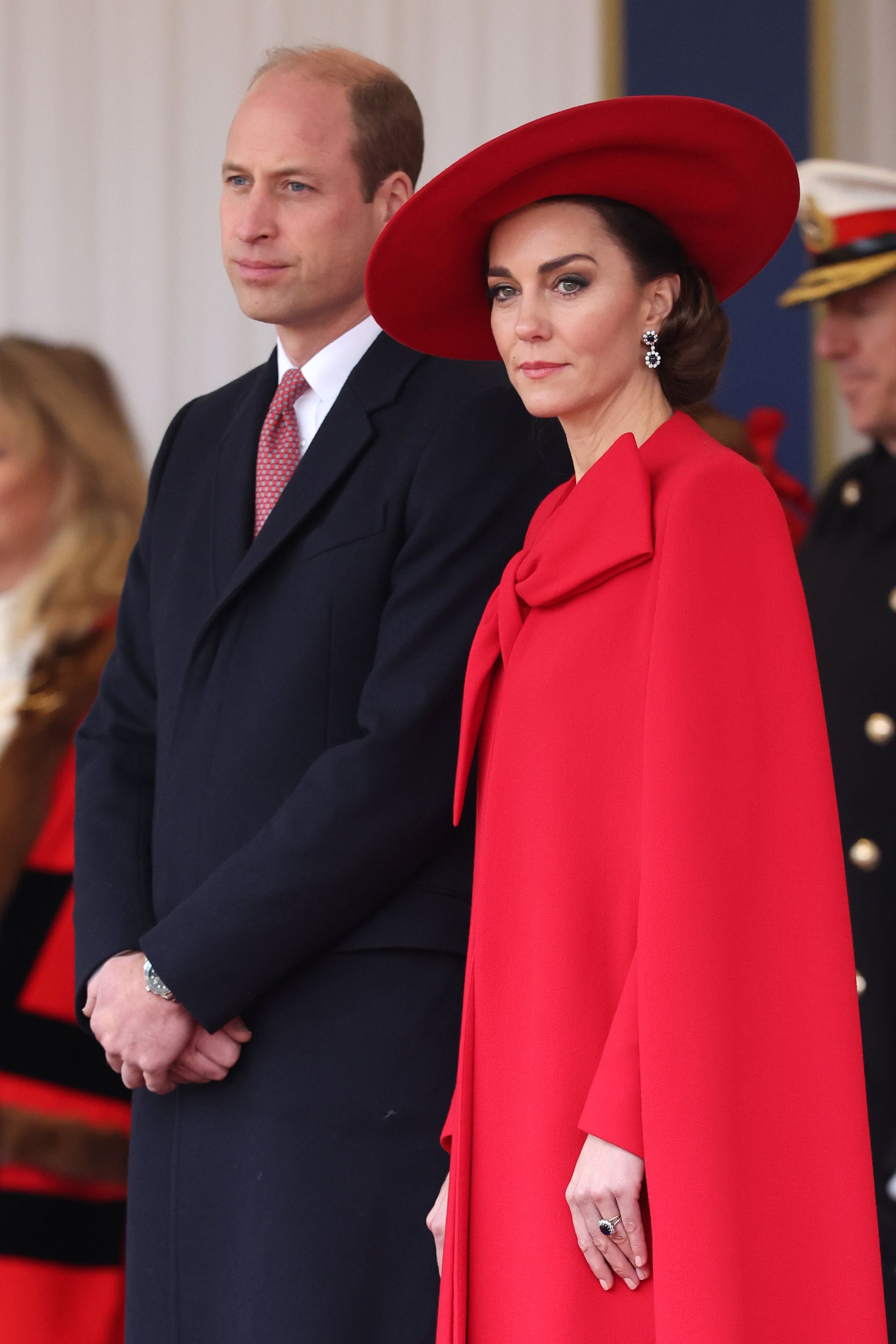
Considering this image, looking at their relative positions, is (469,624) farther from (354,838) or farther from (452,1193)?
(452,1193)

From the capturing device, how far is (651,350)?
1.73 metres

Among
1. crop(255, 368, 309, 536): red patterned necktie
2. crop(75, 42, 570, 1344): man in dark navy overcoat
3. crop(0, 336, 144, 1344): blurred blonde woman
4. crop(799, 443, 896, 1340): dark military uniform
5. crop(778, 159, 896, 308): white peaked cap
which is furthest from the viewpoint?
crop(778, 159, 896, 308): white peaked cap

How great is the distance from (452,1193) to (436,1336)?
18cm

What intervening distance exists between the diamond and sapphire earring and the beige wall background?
212 centimetres

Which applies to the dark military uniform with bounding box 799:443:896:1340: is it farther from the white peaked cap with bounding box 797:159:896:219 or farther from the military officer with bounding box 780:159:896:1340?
the white peaked cap with bounding box 797:159:896:219

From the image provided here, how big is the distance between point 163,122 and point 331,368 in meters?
1.92

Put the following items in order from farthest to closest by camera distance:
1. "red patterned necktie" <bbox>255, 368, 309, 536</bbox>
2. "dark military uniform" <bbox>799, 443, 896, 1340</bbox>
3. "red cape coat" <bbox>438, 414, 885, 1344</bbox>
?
"dark military uniform" <bbox>799, 443, 896, 1340</bbox> < "red patterned necktie" <bbox>255, 368, 309, 536</bbox> < "red cape coat" <bbox>438, 414, 885, 1344</bbox>

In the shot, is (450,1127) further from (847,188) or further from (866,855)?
(847,188)

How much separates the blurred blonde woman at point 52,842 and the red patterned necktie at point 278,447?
2.21 ft

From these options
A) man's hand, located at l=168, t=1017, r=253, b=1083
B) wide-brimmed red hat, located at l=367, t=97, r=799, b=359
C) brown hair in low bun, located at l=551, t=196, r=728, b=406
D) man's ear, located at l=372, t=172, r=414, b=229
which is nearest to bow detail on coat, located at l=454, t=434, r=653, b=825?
brown hair in low bun, located at l=551, t=196, r=728, b=406

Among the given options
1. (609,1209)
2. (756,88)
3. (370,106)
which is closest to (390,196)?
(370,106)

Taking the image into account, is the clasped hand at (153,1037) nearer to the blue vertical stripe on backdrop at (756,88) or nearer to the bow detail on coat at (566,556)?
the bow detail on coat at (566,556)

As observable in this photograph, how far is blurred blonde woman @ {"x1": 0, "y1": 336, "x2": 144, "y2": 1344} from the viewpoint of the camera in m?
2.43

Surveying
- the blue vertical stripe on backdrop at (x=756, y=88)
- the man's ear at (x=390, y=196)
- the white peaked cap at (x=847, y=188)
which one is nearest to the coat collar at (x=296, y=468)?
the man's ear at (x=390, y=196)
